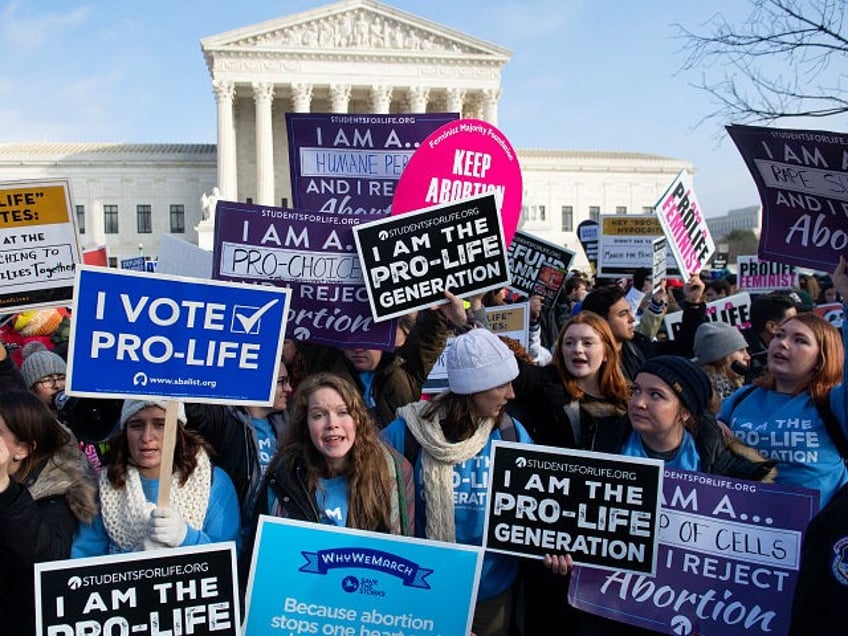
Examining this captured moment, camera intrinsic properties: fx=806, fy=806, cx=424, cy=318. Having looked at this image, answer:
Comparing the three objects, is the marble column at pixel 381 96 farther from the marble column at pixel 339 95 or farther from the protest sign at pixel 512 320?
the protest sign at pixel 512 320

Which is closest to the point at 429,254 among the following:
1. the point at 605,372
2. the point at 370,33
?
the point at 605,372

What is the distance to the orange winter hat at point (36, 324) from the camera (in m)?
6.64

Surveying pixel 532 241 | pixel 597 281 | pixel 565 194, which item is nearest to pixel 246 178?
pixel 565 194

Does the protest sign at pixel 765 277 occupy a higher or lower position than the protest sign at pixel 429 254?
higher

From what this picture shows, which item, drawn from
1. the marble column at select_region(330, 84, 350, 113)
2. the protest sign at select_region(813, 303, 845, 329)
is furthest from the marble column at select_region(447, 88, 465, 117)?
the protest sign at select_region(813, 303, 845, 329)

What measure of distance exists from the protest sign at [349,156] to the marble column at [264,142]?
46283 mm

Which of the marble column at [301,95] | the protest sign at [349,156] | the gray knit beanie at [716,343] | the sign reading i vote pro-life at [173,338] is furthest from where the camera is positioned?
the marble column at [301,95]

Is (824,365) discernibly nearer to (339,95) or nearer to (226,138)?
(226,138)

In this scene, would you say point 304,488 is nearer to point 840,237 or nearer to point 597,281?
point 840,237

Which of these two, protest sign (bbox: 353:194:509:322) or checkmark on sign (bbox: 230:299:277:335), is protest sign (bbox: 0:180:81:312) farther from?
checkmark on sign (bbox: 230:299:277:335)

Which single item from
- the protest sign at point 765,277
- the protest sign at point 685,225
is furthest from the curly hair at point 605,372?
the protest sign at point 765,277

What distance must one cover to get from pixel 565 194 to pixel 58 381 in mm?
57122

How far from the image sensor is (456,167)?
4414 millimetres

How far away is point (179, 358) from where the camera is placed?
8.97ft
